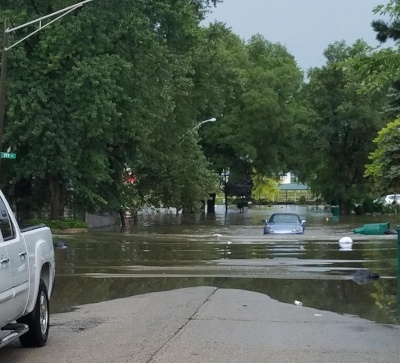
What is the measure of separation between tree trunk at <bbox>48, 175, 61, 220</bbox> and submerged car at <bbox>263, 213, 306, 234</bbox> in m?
9.89

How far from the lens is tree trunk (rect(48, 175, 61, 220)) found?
3744cm

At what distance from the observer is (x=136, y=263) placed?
65.9 feet

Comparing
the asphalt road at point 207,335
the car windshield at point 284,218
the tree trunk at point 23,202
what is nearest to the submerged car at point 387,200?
the car windshield at point 284,218

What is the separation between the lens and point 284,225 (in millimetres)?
35094

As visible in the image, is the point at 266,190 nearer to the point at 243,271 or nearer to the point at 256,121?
the point at 256,121

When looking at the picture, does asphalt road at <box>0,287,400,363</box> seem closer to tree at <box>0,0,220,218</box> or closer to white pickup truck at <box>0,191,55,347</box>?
white pickup truck at <box>0,191,55,347</box>

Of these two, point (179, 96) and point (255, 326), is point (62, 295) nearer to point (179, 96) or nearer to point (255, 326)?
point (255, 326)

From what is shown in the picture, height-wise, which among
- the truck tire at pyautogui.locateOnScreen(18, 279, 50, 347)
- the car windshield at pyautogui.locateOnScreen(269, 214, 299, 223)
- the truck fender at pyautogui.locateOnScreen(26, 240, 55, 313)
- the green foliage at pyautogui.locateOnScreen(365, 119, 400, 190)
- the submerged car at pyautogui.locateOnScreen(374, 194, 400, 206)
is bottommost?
the truck tire at pyautogui.locateOnScreen(18, 279, 50, 347)

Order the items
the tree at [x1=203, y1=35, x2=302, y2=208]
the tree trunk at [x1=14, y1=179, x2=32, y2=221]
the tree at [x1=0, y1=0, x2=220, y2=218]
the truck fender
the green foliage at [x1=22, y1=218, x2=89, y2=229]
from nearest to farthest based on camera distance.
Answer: the truck fender < the tree at [x1=0, y1=0, x2=220, y2=218] < the green foliage at [x1=22, y1=218, x2=89, y2=229] < the tree trunk at [x1=14, y1=179, x2=32, y2=221] < the tree at [x1=203, y1=35, x2=302, y2=208]

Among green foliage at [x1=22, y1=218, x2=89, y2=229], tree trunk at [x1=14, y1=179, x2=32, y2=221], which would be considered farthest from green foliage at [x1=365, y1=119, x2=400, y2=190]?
tree trunk at [x1=14, y1=179, x2=32, y2=221]

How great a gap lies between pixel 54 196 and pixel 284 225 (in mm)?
10767

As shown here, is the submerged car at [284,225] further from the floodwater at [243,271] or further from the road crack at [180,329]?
the road crack at [180,329]

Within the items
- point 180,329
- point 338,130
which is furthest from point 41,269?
point 338,130

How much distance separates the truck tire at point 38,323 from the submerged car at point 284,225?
2563 centimetres
